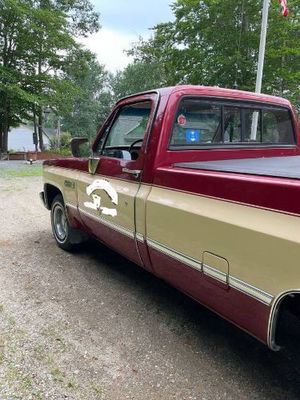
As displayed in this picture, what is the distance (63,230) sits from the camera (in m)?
5.47

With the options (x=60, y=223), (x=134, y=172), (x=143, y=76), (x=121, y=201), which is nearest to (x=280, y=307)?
(x=134, y=172)

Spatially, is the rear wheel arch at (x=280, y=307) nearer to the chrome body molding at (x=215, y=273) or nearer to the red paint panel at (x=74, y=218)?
the chrome body molding at (x=215, y=273)

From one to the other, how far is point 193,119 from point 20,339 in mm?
2296

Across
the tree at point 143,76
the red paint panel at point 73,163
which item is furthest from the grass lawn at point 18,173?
the tree at point 143,76

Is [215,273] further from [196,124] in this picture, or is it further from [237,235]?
[196,124]

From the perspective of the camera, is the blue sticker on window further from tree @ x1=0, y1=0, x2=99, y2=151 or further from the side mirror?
tree @ x1=0, y1=0, x2=99, y2=151

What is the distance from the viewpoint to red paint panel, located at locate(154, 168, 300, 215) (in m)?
1.96

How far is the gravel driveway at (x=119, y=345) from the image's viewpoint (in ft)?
8.42

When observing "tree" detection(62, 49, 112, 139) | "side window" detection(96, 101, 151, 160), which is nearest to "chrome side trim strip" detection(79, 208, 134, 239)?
"side window" detection(96, 101, 151, 160)

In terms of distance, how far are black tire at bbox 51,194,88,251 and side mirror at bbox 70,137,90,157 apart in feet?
2.77

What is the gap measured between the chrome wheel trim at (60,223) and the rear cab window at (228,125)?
2.48 m

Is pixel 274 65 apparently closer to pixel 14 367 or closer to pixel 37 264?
pixel 37 264

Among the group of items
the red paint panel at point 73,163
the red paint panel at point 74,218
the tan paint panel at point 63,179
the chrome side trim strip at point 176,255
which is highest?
the red paint panel at point 73,163

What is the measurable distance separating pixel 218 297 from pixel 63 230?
3.39m
